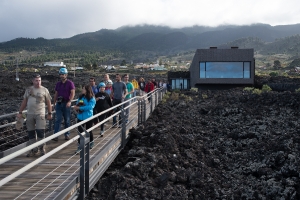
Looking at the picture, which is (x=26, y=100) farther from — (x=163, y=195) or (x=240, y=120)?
(x=240, y=120)

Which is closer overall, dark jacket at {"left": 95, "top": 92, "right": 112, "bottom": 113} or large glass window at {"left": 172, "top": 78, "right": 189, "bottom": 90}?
dark jacket at {"left": 95, "top": 92, "right": 112, "bottom": 113}

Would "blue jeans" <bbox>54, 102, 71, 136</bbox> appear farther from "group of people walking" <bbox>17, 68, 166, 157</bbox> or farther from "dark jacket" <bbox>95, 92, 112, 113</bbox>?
"dark jacket" <bbox>95, 92, 112, 113</bbox>

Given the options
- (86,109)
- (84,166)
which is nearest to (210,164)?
(86,109)

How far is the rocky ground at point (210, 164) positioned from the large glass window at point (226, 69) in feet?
66.9

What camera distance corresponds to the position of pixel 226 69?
3347cm

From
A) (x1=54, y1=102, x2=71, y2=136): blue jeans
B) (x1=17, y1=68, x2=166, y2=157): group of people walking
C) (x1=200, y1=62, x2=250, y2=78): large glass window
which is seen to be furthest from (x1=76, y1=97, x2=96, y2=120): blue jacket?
(x1=200, y1=62, x2=250, y2=78): large glass window

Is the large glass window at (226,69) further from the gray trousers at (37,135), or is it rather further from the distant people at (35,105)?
the distant people at (35,105)

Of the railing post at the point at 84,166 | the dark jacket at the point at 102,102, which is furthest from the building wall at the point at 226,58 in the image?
the railing post at the point at 84,166

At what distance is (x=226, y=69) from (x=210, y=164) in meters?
26.1

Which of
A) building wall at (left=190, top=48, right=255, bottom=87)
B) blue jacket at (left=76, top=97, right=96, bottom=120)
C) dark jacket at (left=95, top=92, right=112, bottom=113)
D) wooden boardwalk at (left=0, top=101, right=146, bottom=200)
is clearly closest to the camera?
wooden boardwalk at (left=0, top=101, right=146, bottom=200)

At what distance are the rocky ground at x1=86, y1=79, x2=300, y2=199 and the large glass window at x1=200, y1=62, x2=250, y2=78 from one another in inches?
802

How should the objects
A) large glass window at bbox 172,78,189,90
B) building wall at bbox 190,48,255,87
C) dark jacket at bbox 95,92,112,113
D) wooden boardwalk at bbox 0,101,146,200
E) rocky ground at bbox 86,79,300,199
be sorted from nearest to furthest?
1. wooden boardwalk at bbox 0,101,146,200
2. rocky ground at bbox 86,79,300,199
3. dark jacket at bbox 95,92,112,113
4. building wall at bbox 190,48,255,87
5. large glass window at bbox 172,78,189,90

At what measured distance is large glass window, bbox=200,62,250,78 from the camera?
110 feet

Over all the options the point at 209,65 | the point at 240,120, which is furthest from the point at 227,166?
the point at 209,65
